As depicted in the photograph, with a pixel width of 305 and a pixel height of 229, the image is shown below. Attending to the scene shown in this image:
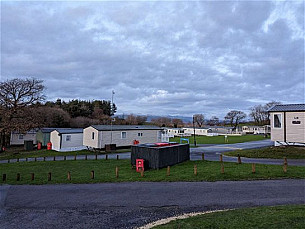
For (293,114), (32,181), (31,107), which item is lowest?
(32,181)

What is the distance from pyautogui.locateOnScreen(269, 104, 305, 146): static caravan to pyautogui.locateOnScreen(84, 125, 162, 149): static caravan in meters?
18.1

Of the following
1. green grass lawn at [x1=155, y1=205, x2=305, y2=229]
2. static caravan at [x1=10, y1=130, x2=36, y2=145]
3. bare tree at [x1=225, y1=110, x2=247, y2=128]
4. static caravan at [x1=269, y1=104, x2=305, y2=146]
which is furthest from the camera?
bare tree at [x1=225, y1=110, x2=247, y2=128]

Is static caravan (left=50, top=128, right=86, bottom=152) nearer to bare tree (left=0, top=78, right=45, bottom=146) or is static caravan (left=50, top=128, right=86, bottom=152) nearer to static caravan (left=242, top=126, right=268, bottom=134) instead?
bare tree (left=0, top=78, right=45, bottom=146)

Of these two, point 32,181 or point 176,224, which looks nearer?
point 176,224

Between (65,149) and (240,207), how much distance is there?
2960 centimetres

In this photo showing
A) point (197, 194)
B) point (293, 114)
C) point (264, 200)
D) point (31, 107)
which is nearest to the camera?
point (264, 200)

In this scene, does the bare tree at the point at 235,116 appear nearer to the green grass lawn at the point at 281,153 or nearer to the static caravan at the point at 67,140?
the static caravan at the point at 67,140

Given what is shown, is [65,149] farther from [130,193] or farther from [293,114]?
[293,114]

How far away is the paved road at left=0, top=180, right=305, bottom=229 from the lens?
7.45 meters

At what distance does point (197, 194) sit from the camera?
951 centimetres

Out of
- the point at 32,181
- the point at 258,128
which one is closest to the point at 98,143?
the point at 32,181

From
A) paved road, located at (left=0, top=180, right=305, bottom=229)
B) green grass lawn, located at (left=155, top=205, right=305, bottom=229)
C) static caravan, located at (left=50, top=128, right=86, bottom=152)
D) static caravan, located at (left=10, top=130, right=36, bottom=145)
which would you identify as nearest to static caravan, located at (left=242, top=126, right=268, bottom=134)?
static caravan, located at (left=50, top=128, right=86, bottom=152)

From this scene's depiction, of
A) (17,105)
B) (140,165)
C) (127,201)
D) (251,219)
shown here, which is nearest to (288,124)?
(140,165)

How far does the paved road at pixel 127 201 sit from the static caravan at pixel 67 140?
20.7 m
